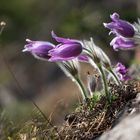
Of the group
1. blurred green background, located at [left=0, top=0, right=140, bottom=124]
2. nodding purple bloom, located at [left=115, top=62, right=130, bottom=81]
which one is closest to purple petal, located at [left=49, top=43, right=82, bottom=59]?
nodding purple bloom, located at [left=115, top=62, right=130, bottom=81]

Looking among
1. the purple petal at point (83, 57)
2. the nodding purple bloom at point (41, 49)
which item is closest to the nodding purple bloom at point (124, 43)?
the purple petal at point (83, 57)

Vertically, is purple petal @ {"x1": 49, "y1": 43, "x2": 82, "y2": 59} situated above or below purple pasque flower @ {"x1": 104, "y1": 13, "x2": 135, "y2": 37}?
above

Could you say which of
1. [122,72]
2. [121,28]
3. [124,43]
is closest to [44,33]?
[122,72]

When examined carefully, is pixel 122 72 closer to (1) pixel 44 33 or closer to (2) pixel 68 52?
(2) pixel 68 52

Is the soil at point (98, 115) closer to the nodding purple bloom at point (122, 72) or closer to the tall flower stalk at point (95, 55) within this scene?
the tall flower stalk at point (95, 55)

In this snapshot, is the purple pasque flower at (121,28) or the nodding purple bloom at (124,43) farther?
the nodding purple bloom at (124,43)

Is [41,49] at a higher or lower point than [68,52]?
higher

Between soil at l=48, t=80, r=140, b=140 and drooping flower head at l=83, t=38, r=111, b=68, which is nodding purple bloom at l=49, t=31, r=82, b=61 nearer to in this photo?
drooping flower head at l=83, t=38, r=111, b=68

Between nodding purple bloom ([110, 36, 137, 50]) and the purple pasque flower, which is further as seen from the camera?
nodding purple bloom ([110, 36, 137, 50])

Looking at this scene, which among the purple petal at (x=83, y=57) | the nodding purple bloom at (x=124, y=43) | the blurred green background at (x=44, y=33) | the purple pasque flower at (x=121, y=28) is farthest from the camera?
the blurred green background at (x=44, y=33)
